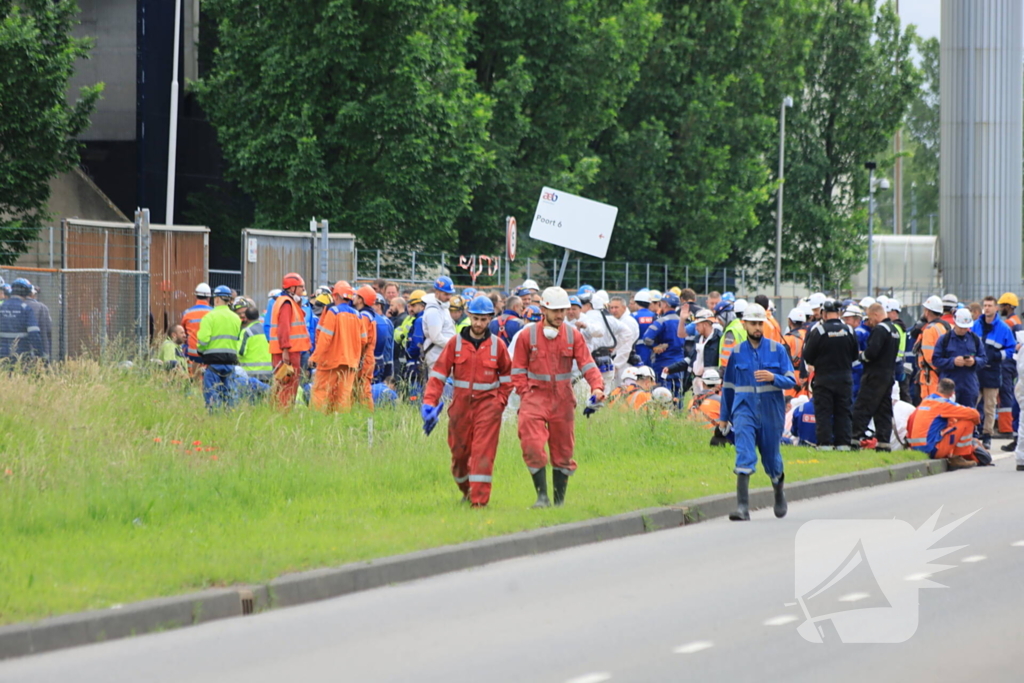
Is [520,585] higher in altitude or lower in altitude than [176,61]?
lower

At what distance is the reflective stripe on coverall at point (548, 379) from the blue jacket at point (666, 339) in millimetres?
8243

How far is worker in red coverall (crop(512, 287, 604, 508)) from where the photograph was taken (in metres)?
11.4

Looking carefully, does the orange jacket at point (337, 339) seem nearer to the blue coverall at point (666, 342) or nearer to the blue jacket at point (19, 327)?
the blue jacket at point (19, 327)

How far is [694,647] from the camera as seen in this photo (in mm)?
7172

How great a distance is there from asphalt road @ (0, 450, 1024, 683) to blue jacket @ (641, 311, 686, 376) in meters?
9.21

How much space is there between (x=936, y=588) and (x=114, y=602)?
4990 millimetres

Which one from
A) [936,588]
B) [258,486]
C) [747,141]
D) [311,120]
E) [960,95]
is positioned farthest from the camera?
[960,95]

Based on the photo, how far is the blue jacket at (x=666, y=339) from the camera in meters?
19.7

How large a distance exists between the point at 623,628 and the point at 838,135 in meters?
44.9

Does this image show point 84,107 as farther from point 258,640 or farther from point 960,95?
point 960,95

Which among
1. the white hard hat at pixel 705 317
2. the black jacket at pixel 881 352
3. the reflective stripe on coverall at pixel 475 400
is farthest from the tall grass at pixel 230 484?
the white hard hat at pixel 705 317

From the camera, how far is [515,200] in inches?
1396

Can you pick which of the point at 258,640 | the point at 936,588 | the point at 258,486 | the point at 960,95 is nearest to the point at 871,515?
the point at 936,588

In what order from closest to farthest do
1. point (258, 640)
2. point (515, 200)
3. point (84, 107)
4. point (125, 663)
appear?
point (125, 663), point (258, 640), point (84, 107), point (515, 200)
